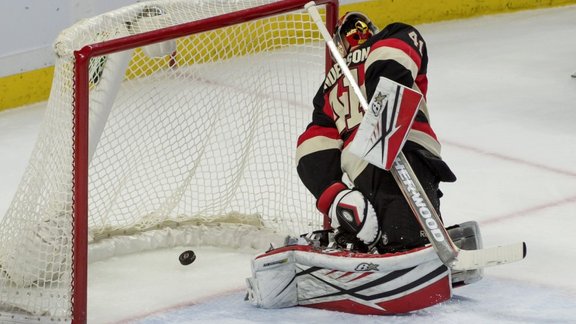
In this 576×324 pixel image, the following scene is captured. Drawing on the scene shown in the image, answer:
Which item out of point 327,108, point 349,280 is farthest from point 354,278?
point 327,108

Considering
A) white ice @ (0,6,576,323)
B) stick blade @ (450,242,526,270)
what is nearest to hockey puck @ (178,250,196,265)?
white ice @ (0,6,576,323)

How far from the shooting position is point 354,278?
3.04 meters

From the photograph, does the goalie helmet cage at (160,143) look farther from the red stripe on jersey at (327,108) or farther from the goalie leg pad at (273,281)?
the goalie leg pad at (273,281)

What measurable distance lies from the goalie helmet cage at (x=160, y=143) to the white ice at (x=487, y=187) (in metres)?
0.14

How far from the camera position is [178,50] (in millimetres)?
3414

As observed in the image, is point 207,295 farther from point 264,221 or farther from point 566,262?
point 566,262

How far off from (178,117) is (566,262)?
1052mm

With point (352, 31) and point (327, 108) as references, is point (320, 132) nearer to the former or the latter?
point (327, 108)

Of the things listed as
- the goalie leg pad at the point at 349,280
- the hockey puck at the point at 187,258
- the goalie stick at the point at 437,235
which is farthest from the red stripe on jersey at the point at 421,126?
the hockey puck at the point at 187,258

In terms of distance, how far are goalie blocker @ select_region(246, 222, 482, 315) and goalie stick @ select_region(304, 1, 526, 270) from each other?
0.03 m

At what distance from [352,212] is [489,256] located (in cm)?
32

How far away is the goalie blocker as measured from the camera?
2.99 m

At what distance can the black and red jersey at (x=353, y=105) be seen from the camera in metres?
3.06

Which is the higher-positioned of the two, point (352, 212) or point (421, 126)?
point (421, 126)
